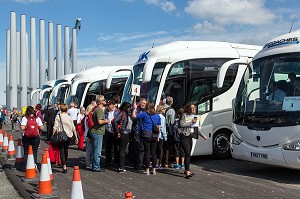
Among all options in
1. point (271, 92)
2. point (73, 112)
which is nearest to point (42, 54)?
point (73, 112)

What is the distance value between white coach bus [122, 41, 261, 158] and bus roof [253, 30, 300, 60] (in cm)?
204

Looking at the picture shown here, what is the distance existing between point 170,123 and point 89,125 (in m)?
2.02

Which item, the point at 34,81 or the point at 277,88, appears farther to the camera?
the point at 34,81

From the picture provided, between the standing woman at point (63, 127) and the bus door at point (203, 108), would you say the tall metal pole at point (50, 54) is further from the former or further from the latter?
the standing woman at point (63, 127)

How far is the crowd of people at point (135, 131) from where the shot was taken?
957cm

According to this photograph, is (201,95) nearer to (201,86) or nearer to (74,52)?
(201,86)

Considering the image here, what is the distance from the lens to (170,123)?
1060cm

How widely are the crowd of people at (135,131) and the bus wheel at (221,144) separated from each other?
1501 millimetres

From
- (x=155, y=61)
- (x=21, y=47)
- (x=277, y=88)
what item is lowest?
(x=277, y=88)

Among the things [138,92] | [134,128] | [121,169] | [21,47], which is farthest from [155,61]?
[21,47]

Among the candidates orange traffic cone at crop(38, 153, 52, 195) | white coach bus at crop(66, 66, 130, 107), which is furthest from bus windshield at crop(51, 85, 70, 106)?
orange traffic cone at crop(38, 153, 52, 195)

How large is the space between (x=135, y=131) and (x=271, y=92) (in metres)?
3.30

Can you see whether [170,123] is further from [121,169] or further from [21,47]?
[21,47]

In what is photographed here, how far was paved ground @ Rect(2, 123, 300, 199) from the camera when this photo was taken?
7.79m
